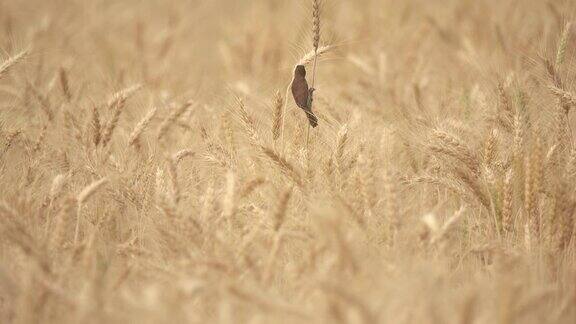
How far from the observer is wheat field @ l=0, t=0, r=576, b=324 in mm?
1490

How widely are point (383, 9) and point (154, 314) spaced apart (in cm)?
425

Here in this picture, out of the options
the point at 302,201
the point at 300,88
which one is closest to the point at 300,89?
the point at 300,88

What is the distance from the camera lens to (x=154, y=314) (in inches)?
51.6

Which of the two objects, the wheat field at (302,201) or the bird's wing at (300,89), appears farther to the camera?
the bird's wing at (300,89)

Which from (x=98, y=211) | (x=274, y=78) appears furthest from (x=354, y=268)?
(x=274, y=78)

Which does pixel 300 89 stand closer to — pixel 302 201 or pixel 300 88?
pixel 300 88

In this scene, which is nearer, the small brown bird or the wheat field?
the wheat field

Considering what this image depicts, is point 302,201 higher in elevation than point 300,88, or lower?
lower

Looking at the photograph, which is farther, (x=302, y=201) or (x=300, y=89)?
(x=300, y=89)

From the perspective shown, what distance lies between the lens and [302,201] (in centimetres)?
215

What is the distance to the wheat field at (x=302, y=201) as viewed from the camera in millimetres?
1490

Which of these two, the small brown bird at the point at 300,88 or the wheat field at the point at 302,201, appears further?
the small brown bird at the point at 300,88

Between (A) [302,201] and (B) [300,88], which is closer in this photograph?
(A) [302,201]

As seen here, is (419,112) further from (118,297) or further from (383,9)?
(383,9)
